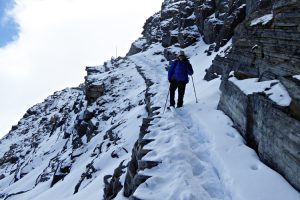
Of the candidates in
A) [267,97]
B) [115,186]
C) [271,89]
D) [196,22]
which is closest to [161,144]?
[115,186]

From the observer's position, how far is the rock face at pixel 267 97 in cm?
715

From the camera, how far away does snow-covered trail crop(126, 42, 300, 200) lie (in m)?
6.84

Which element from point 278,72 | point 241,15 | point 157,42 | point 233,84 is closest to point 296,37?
point 278,72

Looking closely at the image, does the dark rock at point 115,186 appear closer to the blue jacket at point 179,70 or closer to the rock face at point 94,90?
the blue jacket at point 179,70

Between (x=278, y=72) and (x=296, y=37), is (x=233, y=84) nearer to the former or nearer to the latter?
(x=278, y=72)

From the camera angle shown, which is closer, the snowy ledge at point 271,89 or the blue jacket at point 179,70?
the snowy ledge at point 271,89

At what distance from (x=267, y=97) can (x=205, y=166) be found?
226 cm

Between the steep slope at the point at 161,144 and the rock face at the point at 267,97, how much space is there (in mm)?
294

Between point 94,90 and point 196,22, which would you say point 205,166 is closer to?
point 94,90

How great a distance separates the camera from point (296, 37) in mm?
9258

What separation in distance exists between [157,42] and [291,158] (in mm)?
53935

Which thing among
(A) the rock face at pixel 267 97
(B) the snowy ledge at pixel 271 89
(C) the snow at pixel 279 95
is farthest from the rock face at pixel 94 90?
(C) the snow at pixel 279 95

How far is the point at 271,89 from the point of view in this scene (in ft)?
28.7

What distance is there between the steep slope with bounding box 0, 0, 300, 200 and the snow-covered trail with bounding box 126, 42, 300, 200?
0.02m
